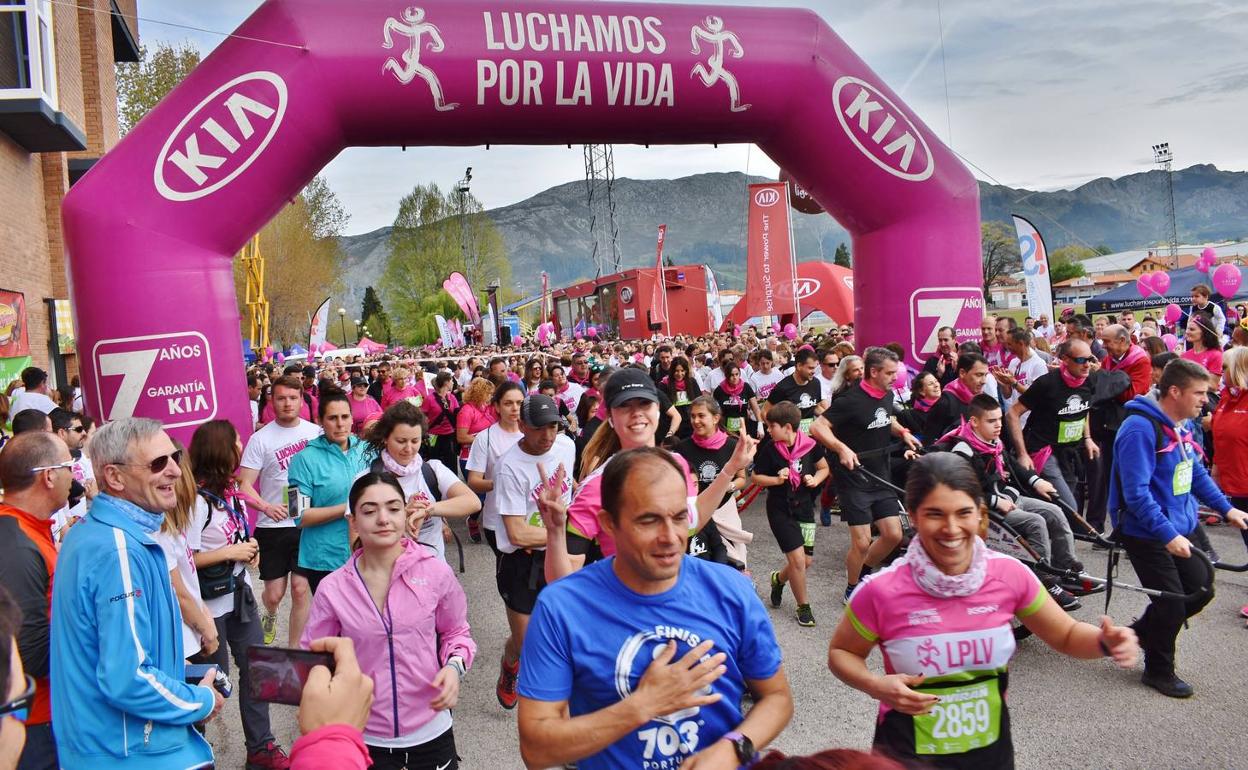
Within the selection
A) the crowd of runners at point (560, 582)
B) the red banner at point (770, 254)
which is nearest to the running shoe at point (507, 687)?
the crowd of runners at point (560, 582)

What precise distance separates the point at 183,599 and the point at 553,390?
5864 millimetres

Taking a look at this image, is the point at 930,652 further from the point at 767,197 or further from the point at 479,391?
the point at 767,197

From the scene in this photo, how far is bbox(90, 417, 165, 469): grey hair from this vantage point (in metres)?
2.67

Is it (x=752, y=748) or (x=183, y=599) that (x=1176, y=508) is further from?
(x=183, y=599)

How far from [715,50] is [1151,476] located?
6.07 meters

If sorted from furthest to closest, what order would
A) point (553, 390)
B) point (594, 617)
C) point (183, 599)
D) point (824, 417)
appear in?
point (553, 390), point (824, 417), point (183, 599), point (594, 617)

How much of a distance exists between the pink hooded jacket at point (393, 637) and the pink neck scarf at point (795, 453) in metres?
3.61

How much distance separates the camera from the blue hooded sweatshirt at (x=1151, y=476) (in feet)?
14.8

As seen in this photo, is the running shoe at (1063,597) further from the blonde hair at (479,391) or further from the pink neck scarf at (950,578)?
the blonde hair at (479,391)

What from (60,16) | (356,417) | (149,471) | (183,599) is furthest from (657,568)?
(60,16)

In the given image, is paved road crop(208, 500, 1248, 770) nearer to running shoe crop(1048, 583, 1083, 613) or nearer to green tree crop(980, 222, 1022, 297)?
running shoe crop(1048, 583, 1083, 613)

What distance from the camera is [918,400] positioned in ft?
27.2

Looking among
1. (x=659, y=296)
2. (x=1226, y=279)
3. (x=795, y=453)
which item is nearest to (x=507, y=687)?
(x=795, y=453)

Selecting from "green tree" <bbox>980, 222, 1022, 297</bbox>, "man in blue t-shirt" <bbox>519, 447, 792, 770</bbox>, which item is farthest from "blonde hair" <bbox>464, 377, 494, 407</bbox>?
"green tree" <bbox>980, 222, 1022, 297</bbox>
